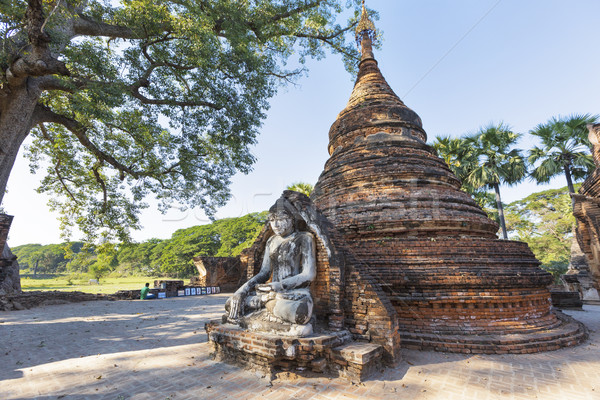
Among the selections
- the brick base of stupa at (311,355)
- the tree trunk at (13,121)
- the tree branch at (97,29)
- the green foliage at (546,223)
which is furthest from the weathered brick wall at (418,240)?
the green foliage at (546,223)

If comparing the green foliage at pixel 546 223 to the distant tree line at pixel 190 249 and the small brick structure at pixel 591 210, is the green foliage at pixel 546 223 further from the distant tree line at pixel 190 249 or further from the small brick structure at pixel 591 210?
the distant tree line at pixel 190 249

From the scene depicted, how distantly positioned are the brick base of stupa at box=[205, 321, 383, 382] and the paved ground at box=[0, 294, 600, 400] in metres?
0.14

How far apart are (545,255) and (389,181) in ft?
88.8

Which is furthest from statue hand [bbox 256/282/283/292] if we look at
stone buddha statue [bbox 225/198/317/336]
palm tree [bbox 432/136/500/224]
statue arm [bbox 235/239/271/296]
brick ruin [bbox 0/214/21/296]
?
palm tree [bbox 432/136/500/224]

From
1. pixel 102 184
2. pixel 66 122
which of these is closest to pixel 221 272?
pixel 102 184

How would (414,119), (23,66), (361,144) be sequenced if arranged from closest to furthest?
(23,66), (361,144), (414,119)

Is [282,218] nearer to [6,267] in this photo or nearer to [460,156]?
[6,267]

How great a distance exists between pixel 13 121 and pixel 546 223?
117 ft

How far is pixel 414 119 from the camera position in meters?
8.84

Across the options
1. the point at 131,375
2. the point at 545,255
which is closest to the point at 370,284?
the point at 131,375

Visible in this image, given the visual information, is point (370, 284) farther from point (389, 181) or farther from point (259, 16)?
point (259, 16)

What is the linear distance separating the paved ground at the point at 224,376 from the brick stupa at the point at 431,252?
1.74 feet

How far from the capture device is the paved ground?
340cm

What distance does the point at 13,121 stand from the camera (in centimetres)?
724
